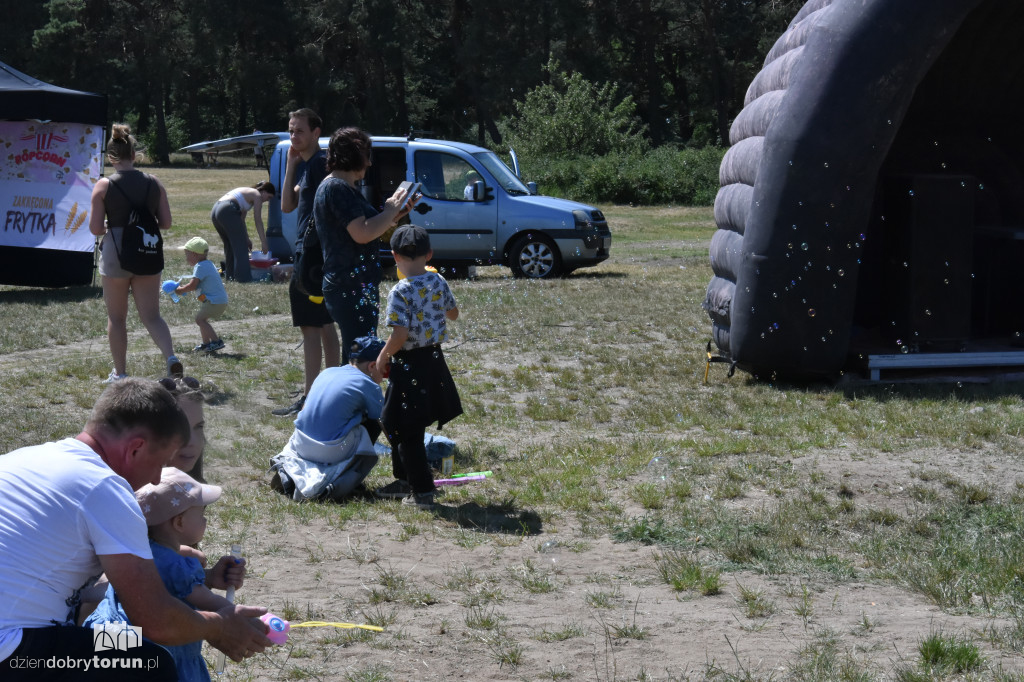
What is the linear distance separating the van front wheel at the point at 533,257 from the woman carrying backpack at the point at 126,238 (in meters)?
8.67

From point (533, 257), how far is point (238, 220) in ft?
13.8

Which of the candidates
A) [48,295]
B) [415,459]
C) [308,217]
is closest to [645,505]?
[415,459]

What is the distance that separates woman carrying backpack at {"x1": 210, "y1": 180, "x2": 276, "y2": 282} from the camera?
1498 centimetres

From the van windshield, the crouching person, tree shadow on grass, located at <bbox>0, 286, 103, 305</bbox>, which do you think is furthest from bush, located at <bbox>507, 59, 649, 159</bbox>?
the crouching person

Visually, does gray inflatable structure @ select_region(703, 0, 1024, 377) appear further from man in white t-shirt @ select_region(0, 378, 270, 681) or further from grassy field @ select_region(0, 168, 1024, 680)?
man in white t-shirt @ select_region(0, 378, 270, 681)

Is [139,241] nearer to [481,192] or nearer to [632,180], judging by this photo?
[481,192]

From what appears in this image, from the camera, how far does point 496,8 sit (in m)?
52.9

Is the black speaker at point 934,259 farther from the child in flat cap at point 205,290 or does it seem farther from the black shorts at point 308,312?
the child in flat cap at point 205,290

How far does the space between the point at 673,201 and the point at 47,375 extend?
2602 centimetres

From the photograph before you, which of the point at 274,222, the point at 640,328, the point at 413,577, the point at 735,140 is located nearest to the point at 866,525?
the point at 413,577

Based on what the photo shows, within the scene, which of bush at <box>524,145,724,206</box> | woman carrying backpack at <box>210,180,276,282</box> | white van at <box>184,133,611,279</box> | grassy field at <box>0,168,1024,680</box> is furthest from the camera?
bush at <box>524,145,724,206</box>

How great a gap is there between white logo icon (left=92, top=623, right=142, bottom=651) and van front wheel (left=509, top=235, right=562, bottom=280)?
13.8m

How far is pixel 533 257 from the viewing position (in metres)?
16.4

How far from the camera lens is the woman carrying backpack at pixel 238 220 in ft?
49.1
